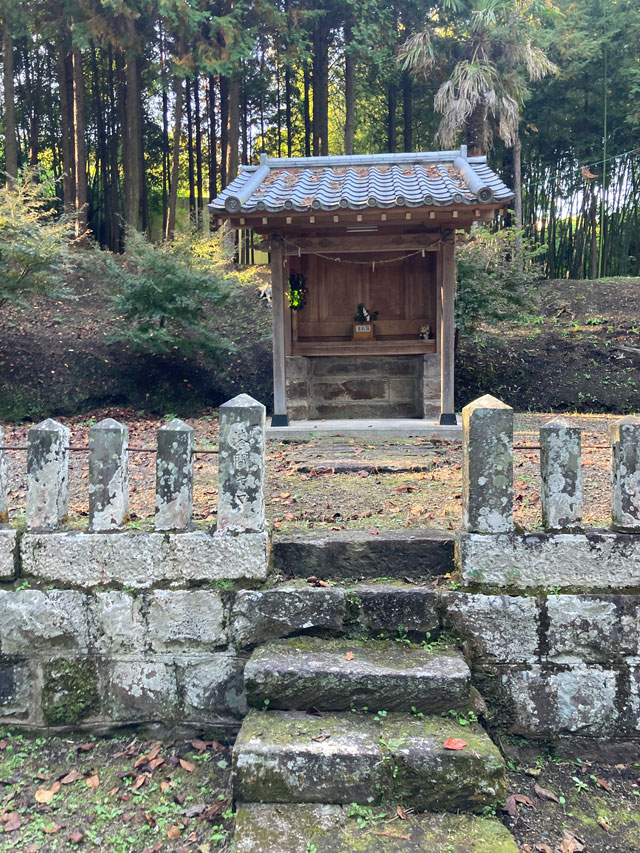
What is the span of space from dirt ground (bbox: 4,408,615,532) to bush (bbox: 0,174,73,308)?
2.93m

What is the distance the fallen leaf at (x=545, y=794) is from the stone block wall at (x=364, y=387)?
18.2 feet

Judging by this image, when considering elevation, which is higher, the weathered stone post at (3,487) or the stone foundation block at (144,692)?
the weathered stone post at (3,487)

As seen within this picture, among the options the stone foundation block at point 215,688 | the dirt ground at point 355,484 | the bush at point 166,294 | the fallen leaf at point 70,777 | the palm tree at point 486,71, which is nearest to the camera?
the fallen leaf at point 70,777

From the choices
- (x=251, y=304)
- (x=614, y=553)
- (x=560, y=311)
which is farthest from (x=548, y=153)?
Result: (x=614, y=553)

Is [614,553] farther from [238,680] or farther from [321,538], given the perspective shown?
[238,680]

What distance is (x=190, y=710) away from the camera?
2658 mm

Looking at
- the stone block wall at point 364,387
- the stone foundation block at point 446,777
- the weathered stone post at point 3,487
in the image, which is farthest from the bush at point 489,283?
the stone foundation block at point 446,777

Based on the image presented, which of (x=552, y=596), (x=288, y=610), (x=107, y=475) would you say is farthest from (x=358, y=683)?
(x=107, y=475)

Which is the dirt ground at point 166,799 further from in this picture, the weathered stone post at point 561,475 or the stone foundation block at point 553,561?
the weathered stone post at point 561,475

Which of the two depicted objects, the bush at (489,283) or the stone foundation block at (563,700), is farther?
the bush at (489,283)

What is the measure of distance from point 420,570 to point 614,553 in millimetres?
866

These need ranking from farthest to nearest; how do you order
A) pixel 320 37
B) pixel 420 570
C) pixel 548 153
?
pixel 548 153 < pixel 320 37 < pixel 420 570

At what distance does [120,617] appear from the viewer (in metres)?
2.68

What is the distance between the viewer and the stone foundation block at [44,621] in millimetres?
2689
